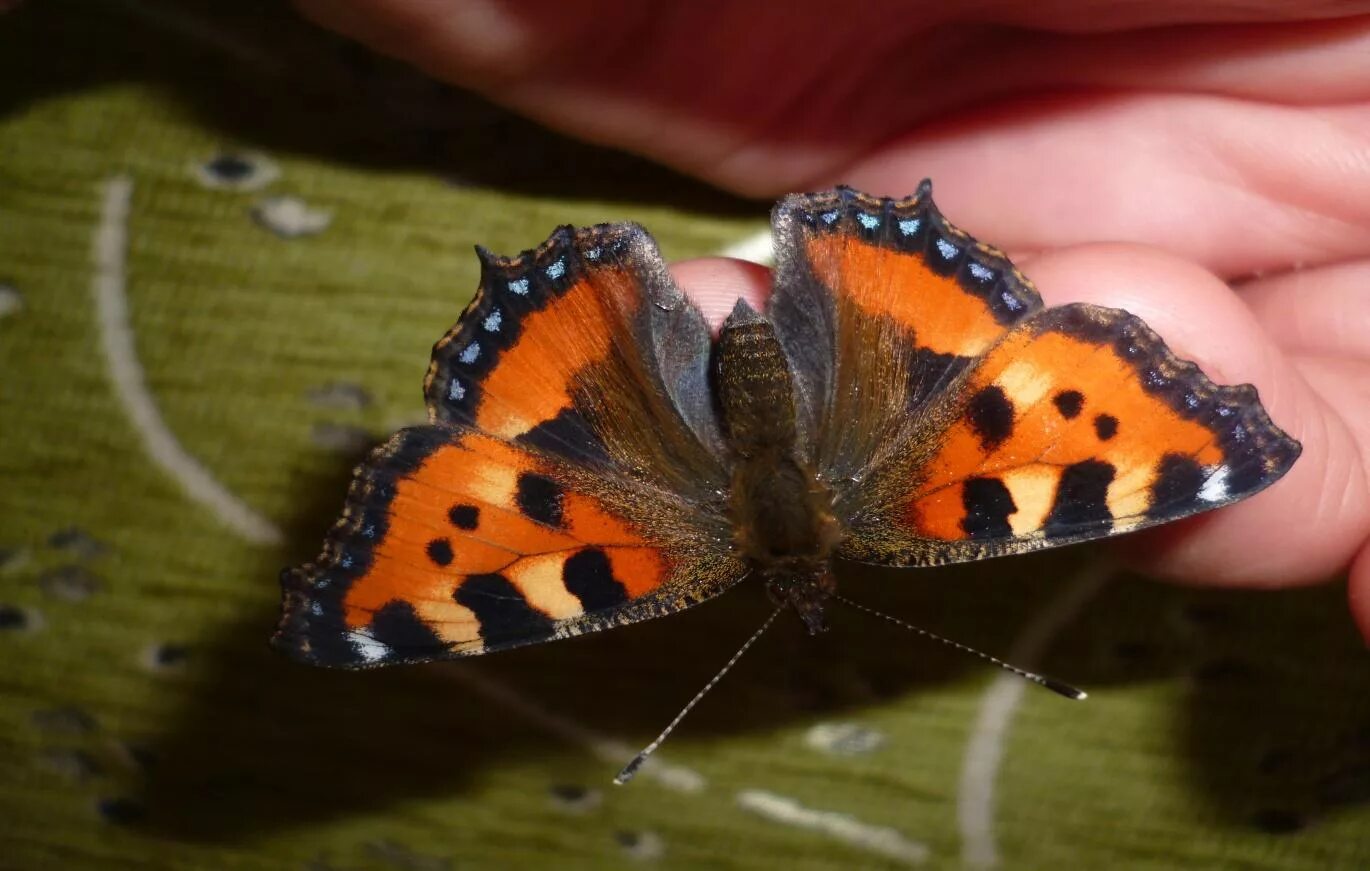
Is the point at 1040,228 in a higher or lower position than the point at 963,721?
higher

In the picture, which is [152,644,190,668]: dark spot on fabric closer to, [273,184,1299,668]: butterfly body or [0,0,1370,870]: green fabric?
[0,0,1370,870]: green fabric

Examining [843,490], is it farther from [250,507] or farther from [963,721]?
[250,507]

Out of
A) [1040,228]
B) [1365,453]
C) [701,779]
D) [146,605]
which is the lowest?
[701,779]

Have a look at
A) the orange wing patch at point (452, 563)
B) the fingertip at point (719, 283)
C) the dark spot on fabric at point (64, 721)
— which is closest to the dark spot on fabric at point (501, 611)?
the orange wing patch at point (452, 563)

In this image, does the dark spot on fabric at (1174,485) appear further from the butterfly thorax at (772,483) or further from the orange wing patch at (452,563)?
the orange wing patch at (452,563)

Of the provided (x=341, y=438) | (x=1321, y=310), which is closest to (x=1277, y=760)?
(x=1321, y=310)

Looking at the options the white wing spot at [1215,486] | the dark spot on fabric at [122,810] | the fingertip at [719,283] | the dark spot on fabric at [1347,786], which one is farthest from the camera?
the dark spot on fabric at [122,810]

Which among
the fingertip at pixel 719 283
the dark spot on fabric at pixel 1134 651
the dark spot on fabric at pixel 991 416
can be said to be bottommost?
the dark spot on fabric at pixel 1134 651

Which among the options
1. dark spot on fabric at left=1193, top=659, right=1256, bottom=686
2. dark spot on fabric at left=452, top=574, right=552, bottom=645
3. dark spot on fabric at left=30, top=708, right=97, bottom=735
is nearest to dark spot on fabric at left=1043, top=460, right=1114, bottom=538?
dark spot on fabric at left=452, top=574, right=552, bottom=645

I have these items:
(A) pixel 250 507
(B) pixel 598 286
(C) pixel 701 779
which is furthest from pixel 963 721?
(A) pixel 250 507
